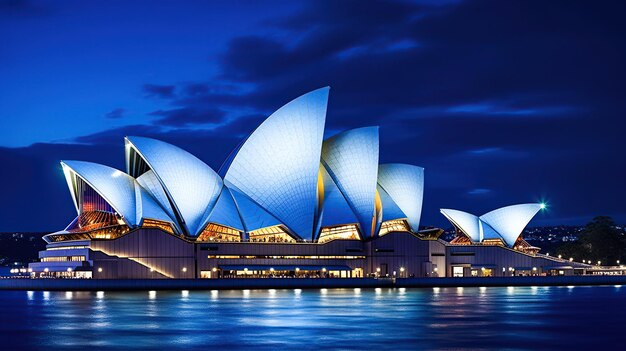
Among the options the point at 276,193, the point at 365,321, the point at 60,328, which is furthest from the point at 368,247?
the point at 60,328

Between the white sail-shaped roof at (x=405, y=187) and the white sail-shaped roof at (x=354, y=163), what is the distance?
684 cm

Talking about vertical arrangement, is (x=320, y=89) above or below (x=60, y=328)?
above

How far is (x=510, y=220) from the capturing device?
112 meters

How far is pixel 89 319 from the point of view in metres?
49.1

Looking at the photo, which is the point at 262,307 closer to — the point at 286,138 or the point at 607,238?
the point at 286,138

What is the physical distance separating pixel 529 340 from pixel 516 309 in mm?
17821

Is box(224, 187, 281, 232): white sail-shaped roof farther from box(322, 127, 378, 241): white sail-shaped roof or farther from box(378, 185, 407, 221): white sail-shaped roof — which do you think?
box(378, 185, 407, 221): white sail-shaped roof

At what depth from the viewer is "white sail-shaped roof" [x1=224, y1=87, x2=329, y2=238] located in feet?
275

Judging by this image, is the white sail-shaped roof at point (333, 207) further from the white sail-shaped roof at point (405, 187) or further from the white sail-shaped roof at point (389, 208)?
the white sail-shaped roof at point (405, 187)

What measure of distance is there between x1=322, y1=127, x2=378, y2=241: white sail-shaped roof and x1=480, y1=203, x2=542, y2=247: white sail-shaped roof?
2680cm

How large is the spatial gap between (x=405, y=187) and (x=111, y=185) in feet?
101

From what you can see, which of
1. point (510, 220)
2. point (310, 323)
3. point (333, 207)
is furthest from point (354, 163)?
point (310, 323)

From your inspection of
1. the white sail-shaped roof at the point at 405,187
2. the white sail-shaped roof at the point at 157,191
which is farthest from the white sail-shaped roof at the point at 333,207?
the white sail-shaped roof at the point at 157,191

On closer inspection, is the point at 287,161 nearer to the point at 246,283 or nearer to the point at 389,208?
the point at 246,283
